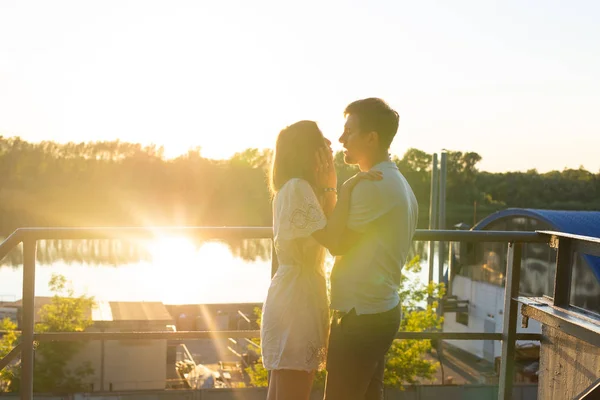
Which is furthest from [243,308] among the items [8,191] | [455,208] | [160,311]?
[455,208]

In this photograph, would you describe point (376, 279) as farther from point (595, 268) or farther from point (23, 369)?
point (595, 268)

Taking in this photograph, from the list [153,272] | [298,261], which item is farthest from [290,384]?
[153,272]

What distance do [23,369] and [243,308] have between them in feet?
114

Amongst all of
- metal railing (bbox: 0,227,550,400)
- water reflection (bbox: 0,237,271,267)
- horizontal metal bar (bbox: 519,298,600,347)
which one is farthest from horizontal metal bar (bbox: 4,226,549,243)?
water reflection (bbox: 0,237,271,267)

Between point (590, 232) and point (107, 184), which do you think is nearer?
point (590, 232)

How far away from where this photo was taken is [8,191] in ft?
168

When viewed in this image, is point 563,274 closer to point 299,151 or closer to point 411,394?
point 299,151

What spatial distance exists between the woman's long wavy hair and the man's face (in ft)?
0.41

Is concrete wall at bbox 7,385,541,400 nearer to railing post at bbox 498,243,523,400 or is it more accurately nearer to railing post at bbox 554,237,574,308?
railing post at bbox 498,243,523,400

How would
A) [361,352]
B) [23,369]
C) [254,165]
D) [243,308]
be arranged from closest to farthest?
[361,352]
[23,369]
[243,308]
[254,165]

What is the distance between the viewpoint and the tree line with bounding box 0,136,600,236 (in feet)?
173

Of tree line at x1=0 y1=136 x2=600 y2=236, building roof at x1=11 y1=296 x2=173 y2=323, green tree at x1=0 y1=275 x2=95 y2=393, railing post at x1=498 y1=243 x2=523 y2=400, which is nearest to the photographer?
railing post at x1=498 y1=243 x2=523 y2=400

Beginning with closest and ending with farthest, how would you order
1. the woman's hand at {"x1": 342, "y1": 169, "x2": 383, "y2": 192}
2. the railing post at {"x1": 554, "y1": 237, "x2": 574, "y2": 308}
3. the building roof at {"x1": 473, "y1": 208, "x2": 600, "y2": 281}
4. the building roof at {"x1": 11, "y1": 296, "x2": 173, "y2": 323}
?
the woman's hand at {"x1": 342, "y1": 169, "x2": 383, "y2": 192} < the railing post at {"x1": 554, "y1": 237, "x2": 574, "y2": 308} < the building roof at {"x1": 473, "y1": 208, "x2": 600, "y2": 281} < the building roof at {"x1": 11, "y1": 296, "x2": 173, "y2": 323}

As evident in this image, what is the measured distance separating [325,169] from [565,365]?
5.38 ft
